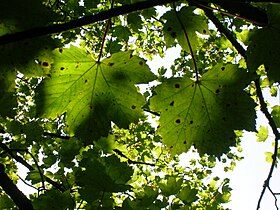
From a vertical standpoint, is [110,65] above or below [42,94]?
above

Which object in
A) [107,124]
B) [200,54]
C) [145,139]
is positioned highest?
[200,54]

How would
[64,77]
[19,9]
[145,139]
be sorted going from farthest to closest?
[145,139]
[64,77]
[19,9]

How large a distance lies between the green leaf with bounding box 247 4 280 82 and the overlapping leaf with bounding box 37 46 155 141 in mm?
566

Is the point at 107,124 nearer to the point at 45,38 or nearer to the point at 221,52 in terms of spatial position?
the point at 45,38

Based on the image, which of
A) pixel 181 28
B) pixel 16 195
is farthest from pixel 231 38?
pixel 16 195

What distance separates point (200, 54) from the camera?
7.54 meters

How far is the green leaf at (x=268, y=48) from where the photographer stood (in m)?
1.75

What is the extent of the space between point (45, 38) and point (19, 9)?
0.59ft

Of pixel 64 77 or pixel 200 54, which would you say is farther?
pixel 200 54

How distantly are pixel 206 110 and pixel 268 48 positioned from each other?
50 centimetres

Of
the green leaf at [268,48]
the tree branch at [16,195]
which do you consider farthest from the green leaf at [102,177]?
the tree branch at [16,195]

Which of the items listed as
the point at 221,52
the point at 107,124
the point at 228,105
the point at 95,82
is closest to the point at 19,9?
the point at 95,82

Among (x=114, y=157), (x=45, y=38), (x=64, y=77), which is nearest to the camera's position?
(x=45, y=38)

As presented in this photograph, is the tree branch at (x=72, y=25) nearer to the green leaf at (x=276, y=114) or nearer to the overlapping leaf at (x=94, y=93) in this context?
the overlapping leaf at (x=94, y=93)
